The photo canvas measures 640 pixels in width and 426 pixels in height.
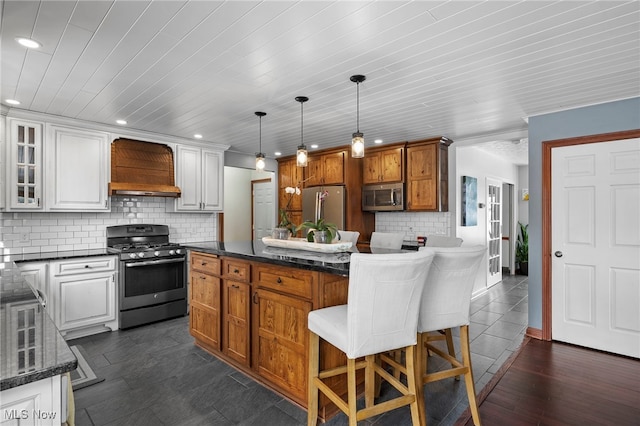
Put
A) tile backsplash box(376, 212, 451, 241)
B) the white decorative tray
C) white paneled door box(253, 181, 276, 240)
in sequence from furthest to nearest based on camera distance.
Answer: white paneled door box(253, 181, 276, 240) < tile backsplash box(376, 212, 451, 241) < the white decorative tray

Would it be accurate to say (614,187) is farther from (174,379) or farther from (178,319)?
(178,319)

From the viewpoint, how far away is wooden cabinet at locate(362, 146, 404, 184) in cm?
508

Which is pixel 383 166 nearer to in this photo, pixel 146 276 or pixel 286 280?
pixel 286 280

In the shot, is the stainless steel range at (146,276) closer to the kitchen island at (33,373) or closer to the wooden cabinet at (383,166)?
the wooden cabinet at (383,166)

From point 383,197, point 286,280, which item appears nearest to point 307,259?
point 286,280

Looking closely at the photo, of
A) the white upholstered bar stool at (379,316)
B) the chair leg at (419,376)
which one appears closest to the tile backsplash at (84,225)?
the white upholstered bar stool at (379,316)

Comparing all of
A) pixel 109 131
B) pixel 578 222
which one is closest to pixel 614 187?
pixel 578 222

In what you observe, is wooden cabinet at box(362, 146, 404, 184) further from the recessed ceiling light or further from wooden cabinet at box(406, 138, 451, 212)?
the recessed ceiling light

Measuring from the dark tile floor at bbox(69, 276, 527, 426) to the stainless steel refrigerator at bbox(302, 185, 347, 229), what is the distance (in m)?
2.42

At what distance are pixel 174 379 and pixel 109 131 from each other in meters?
3.14

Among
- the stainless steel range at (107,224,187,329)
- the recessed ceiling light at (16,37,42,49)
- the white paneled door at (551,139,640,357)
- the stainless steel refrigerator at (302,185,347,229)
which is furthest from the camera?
the stainless steel refrigerator at (302,185,347,229)

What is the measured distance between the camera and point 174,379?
9.02 ft

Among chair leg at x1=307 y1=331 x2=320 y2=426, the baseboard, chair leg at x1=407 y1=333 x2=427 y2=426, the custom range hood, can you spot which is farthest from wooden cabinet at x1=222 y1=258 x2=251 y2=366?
Result: the baseboard

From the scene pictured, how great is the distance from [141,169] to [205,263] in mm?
2165
